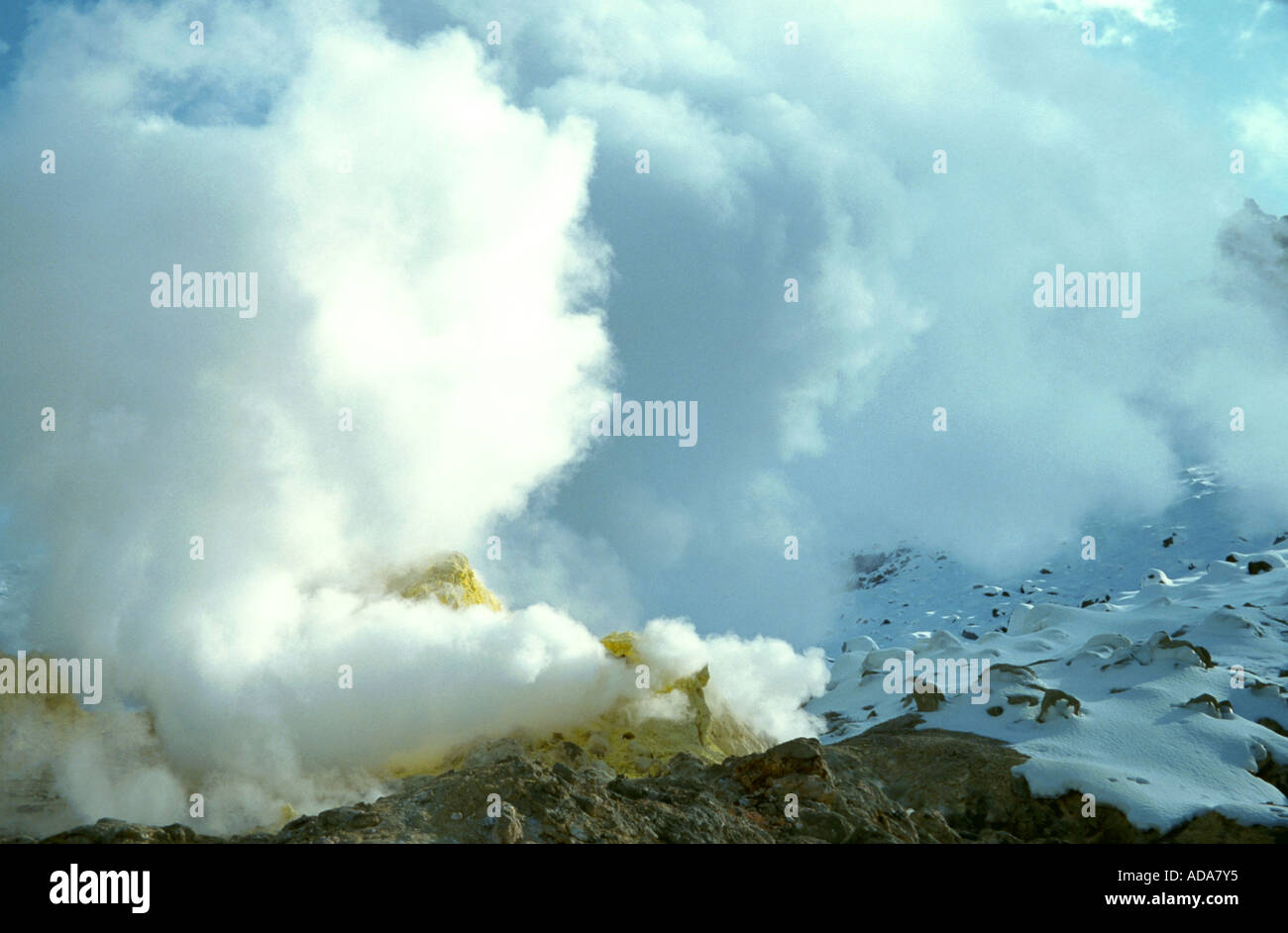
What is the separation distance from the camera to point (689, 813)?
26312mm

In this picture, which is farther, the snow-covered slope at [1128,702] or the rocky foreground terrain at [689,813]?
the snow-covered slope at [1128,702]

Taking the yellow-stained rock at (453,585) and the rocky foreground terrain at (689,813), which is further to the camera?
the yellow-stained rock at (453,585)

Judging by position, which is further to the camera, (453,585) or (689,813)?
(453,585)

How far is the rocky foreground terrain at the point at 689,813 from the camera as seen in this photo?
69.6 feet

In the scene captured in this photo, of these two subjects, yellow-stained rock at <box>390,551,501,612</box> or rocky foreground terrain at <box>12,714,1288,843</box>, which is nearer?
rocky foreground terrain at <box>12,714,1288,843</box>

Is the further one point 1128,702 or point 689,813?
point 1128,702

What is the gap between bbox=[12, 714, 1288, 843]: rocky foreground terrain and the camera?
21.2m
